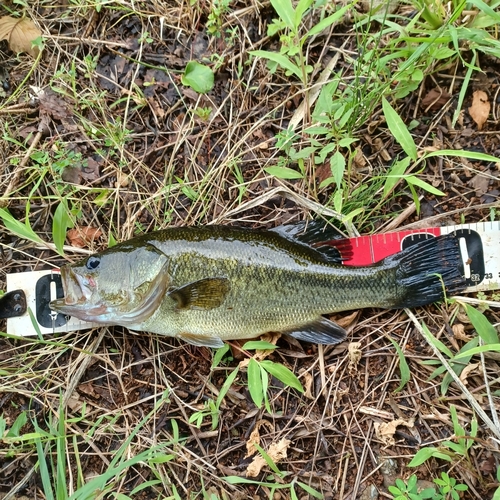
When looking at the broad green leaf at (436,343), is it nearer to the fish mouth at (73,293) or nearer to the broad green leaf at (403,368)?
the broad green leaf at (403,368)

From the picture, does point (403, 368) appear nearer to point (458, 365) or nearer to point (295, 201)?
point (458, 365)

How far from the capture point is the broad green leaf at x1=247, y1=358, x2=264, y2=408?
10.0 ft

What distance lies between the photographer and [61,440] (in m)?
3.08

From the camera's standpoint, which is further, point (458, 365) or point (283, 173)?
point (283, 173)

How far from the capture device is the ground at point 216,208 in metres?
3.37

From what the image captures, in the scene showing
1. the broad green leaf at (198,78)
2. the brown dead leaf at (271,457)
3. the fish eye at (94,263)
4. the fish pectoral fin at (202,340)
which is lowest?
the brown dead leaf at (271,457)

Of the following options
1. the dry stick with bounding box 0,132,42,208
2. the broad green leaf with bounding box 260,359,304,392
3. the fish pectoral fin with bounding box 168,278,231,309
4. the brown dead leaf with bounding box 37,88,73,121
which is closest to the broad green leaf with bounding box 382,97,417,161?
the fish pectoral fin with bounding box 168,278,231,309

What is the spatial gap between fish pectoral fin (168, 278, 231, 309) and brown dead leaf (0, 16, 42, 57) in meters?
2.73

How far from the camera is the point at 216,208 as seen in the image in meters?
3.83

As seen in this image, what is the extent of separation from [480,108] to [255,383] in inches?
112

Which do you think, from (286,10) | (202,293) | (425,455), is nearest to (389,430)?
(425,455)

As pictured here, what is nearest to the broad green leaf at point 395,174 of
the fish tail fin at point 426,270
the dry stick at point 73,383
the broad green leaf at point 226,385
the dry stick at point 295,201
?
the dry stick at point 295,201

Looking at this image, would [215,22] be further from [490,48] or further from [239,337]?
[239,337]

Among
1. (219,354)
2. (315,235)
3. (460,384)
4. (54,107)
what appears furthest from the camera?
(54,107)
